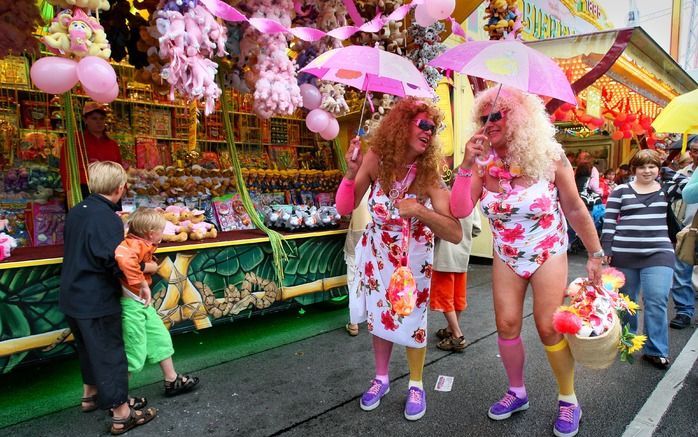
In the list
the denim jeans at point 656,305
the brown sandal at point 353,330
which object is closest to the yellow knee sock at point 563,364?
the denim jeans at point 656,305

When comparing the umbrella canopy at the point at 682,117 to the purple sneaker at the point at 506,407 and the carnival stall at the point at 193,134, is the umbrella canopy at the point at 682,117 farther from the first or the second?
the purple sneaker at the point at 506,407

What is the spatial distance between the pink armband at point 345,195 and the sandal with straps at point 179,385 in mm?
1547

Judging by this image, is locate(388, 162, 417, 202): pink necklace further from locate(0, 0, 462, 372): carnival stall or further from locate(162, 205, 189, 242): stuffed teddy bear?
locate(162, 205, 189, 242): stuffed teddy bear

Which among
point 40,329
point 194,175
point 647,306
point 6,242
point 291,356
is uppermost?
point 194,175

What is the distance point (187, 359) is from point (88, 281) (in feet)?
4.42

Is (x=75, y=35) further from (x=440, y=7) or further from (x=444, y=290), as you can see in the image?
(x=444, y=290)

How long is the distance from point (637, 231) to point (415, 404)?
7.17 feet

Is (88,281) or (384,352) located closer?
(88,281)

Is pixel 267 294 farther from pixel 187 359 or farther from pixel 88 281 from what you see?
pixel 88 281

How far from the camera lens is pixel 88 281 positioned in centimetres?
242

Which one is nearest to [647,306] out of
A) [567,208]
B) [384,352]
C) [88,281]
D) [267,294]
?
[567,208]

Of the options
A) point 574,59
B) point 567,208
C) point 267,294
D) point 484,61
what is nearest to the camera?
point 484,61

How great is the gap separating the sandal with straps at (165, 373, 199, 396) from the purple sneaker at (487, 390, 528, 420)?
190 cm

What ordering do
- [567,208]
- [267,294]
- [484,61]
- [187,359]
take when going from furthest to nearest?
1. [267,294]
2. [187,359]
3. [567,208]
4. [484,61]
